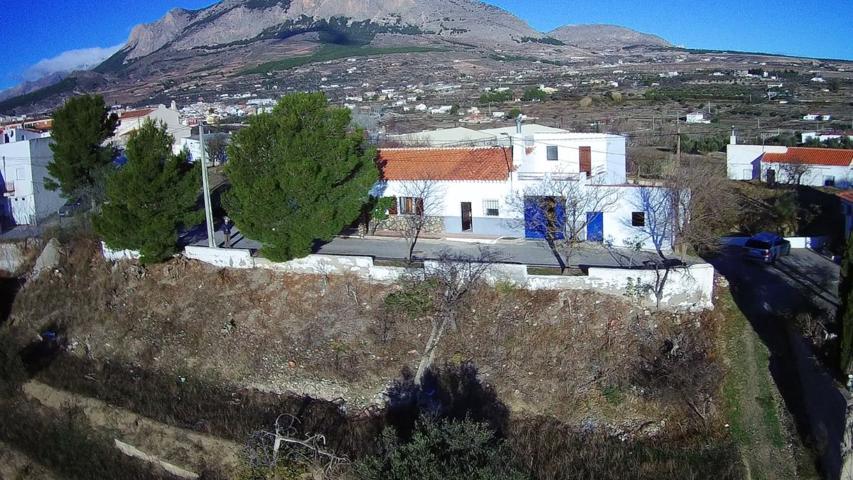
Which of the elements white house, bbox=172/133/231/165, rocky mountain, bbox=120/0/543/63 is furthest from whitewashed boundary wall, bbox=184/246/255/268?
rocky mountain, bbox=120/0/543/63

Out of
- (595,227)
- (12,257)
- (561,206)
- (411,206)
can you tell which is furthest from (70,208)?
(595,227)

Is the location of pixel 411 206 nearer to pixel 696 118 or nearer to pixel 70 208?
pixel 70 208

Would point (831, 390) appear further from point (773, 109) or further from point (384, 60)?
point (384, 60)

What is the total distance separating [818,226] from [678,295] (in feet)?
45.4

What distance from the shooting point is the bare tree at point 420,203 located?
26.0 m

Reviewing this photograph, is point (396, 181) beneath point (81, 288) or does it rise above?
above

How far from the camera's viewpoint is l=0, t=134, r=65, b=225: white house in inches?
1361

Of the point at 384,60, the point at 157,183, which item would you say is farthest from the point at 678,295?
the point at 384,60

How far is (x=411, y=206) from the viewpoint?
2677 centimetres

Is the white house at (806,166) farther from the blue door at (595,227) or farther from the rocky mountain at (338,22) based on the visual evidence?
the rocky mountain at (338,22)

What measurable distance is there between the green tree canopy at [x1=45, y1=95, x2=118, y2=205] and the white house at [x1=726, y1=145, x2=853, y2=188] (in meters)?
34.6

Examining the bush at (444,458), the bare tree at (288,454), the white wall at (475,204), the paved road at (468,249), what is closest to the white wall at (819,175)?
the paved road at (468,249)

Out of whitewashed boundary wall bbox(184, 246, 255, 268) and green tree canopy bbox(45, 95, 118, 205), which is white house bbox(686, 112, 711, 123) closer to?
green tree canopy bbox(45, 95, 118, 205)

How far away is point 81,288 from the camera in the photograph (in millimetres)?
25375
